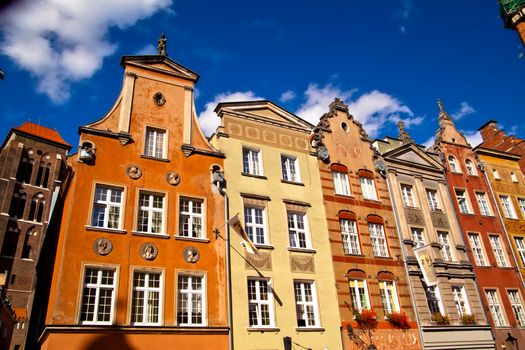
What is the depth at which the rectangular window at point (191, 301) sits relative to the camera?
685 inches

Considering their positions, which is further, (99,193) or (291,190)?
(291,190)

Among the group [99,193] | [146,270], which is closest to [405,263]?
[146,270]

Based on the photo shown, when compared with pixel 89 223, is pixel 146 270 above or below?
below

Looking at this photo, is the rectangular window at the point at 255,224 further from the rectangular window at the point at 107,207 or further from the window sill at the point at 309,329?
the rectangular window at the point at 107,207

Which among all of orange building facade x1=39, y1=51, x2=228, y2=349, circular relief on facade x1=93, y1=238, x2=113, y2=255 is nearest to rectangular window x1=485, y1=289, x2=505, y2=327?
orange building facade x1=39, y1=51, x2=228, y2=349

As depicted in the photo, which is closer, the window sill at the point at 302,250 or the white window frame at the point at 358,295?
the window sill at the point at 302,250

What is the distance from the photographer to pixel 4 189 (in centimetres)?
5850

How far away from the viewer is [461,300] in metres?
25.6

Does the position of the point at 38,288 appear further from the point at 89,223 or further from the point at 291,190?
the point at 291,190

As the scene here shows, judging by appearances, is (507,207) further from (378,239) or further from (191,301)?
(191,301)

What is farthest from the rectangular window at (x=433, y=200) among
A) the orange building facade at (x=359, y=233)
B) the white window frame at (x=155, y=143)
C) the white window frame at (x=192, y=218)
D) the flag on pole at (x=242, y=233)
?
the white window frame at (x=155, y=143)

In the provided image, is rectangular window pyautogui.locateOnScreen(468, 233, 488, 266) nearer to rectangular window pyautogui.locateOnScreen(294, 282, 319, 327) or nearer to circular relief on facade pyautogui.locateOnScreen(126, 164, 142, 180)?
rectangular window pyautogui.locateOnScreen(294, 282, 319, 327)

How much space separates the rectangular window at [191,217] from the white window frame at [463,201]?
19.0m

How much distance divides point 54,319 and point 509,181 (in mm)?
32906
